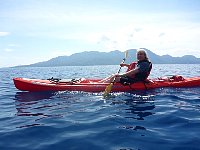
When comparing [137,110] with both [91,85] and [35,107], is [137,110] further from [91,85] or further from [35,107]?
[91,85]

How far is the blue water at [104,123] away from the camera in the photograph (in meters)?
5.75

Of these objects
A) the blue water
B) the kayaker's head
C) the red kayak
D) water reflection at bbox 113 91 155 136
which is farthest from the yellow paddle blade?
the kayaker's head

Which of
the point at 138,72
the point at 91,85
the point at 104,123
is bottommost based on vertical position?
the point at 104,123

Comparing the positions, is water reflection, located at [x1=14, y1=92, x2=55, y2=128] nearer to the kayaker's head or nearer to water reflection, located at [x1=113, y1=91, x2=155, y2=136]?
water reflection, located at [x1=113, y1=91, x2=155, y2=136]

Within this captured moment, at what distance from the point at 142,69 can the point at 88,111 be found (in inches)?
181

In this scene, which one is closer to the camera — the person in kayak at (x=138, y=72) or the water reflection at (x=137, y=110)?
the water reflection at (x=137, y=110)

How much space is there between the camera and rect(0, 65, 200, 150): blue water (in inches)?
226

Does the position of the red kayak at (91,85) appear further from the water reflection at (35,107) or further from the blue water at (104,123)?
the blue water at (104,123)

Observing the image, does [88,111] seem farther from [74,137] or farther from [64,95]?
[64,95]

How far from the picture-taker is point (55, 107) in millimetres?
9859

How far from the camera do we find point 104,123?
7.39 metres

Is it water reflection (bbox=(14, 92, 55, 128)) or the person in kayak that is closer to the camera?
water reflection (bbox=(14, 92, 55, 128))

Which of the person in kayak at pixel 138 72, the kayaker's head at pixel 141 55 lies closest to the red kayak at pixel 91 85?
the person in kayak at pixel 138 72

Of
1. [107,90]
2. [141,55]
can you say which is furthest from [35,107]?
[141,55]
